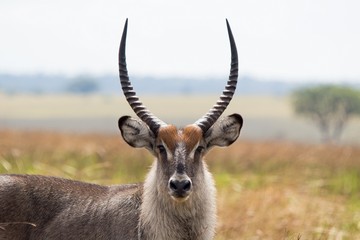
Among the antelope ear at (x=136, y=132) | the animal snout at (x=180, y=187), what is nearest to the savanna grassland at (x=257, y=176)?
the animal snout at (x=180, y=187)

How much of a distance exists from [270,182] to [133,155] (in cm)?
419

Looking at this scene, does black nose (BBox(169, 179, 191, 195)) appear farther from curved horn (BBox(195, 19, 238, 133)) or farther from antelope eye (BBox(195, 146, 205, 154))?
curved horn (BBox(195, 19, 238, 133))

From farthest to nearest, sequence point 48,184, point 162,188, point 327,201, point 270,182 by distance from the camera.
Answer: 1. point 270,182
2. point 327,201
3. point 48,184
4. point 162,188

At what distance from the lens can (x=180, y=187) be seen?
316 inches

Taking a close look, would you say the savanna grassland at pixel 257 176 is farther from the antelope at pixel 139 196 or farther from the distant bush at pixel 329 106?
the distant bush at pixel 329 106

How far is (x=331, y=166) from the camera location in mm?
21625

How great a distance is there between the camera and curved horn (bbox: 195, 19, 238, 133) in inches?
349

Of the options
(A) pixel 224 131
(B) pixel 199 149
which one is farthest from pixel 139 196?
(A) pixel 224 131

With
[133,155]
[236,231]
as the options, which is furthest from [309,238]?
[133,155]

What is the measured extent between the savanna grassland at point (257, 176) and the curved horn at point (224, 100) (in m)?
1.46

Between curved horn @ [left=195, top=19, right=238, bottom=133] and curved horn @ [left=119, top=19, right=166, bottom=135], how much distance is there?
424 millimetres

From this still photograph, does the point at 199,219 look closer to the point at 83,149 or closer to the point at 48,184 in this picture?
the point at 48,184

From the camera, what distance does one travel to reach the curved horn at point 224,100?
8.87m

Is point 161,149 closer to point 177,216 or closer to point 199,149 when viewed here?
point 199,149
